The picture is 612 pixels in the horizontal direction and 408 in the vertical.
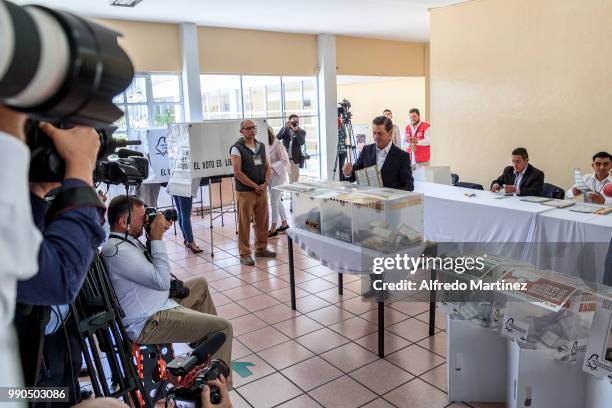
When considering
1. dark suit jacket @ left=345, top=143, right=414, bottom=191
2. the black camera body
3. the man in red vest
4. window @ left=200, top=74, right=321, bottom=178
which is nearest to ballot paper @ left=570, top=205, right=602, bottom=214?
dark suit jacket @ left=345, top=143, right=414, bottom=191

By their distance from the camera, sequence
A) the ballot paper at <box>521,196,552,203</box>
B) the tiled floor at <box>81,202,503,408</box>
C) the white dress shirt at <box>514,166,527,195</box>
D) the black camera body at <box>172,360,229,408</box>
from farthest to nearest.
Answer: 1. the white dress shirt at <box>514,166,527,195</box>
2. the ballot paper at <box>521,196,552,203</box>
3. the tiled floor at <box>81,202,503,408</box>
4. the black camera body at <box>172,360,229,408</box>

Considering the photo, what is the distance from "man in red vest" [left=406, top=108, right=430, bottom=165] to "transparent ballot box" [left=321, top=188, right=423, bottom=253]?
4937 mm

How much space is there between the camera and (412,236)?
323 centimetres

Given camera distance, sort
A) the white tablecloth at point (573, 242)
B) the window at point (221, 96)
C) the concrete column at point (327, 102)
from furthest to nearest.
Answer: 1. the concrete column at point (327, 102)
2. the window at point (221, 96)
3. the white tablecloth at point (573, 242)

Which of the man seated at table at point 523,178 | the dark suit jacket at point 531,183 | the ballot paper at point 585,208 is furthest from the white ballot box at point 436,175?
the ballot paper at point 585,208

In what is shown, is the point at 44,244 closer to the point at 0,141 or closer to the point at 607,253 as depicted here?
the point at 0,141

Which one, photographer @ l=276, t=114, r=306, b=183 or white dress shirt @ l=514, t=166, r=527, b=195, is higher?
photographer @ l=276, t=114, r=306, b=183

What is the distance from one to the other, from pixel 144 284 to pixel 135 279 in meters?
0.05

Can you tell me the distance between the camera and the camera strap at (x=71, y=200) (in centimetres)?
91

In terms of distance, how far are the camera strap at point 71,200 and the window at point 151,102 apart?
275 inches

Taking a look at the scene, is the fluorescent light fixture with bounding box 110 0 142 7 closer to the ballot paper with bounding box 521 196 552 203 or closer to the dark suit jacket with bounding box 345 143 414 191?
the dark suit jacket with bounding box 345 143 414 191

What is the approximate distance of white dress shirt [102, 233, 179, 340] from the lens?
232 cm

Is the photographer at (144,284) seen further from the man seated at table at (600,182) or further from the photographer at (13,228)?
the man seated at table at (600,182)

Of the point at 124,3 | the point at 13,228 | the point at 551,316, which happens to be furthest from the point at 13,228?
the point at 124,3
